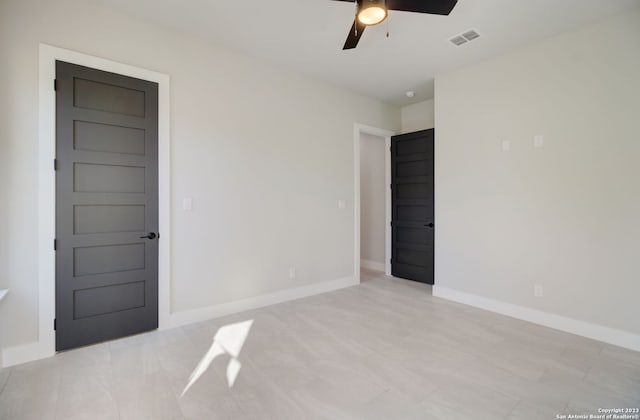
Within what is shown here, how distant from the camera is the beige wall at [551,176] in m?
2.71

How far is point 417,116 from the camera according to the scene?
16.8ft

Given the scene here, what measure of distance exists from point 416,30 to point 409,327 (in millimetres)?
3017

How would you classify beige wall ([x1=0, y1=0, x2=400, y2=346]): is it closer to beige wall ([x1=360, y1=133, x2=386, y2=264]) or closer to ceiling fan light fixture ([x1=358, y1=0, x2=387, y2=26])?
beige wall ([x1=360, y1=133, x2=386, y2=264])

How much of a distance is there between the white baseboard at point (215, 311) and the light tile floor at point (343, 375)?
10 centimetres

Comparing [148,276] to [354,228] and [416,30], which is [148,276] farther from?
[416,30]

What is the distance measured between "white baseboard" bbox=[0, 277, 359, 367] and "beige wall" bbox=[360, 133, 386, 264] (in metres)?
1.33

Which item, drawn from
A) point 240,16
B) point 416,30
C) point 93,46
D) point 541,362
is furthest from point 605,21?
point 93,46

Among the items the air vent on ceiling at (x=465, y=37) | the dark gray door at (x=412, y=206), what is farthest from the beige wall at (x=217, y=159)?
the air vent on ceiling at (x=465, y=37)

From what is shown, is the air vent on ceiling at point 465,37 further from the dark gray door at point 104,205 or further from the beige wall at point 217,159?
the dark gray door at point 104,205

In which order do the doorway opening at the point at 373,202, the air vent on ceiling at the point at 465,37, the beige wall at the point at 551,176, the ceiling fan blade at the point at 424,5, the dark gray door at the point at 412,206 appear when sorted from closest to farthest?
the ceiling fan blade at the point at 424,5 → the beige wall at the point at 551,176 → the air vent on ceiling at the point at 465,37 → the dark gray door at the point at 412,206 → the doorway opening at the point at 373,202

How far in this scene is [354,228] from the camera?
4691 millimetres

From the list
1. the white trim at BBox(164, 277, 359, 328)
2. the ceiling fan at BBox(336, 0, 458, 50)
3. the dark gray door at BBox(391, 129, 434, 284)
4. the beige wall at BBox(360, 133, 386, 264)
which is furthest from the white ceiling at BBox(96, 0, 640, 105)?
the white trim at BBox(164, 277, 359, 328)

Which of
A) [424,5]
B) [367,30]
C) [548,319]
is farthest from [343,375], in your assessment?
[367,30]

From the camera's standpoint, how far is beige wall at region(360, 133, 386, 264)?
5672 millimetres
